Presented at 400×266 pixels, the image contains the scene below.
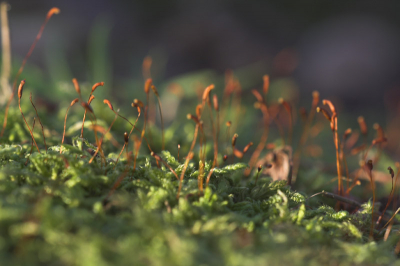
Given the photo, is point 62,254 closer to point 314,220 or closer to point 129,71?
point 314,220

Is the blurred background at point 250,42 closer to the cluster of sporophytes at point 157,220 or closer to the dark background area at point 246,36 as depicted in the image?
the dark background area at point 246,36

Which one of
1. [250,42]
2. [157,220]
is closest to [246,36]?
[250,42]

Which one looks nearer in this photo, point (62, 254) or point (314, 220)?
point (62, 254)

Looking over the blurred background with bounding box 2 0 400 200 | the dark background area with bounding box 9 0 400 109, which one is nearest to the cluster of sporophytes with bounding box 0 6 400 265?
the blurred background with bounding box 2 0 400 200

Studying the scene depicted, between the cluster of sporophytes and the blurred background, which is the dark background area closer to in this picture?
the blurred background

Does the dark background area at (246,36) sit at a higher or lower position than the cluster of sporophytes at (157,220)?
higher

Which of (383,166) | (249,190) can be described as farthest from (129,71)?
(249,190)

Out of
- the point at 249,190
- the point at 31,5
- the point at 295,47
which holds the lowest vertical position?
the point at 249,190

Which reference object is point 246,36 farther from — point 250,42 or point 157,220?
point 157,220

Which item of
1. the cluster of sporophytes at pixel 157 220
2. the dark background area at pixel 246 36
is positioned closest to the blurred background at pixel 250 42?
the dark background area at pixel 246 36
